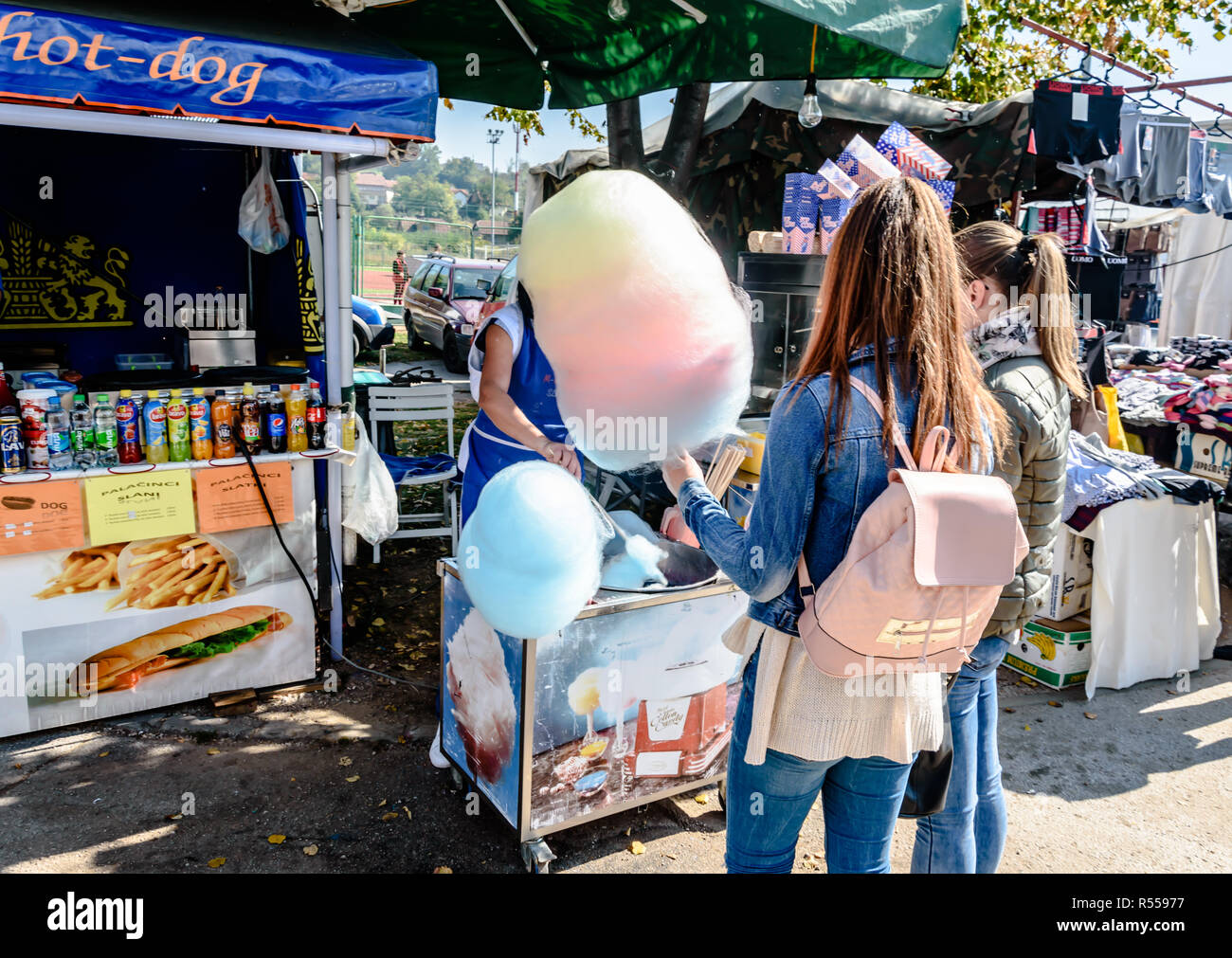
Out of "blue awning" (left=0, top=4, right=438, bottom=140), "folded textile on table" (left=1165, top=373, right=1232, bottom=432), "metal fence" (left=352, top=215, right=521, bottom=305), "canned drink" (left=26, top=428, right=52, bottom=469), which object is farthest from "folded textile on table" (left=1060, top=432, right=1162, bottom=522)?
"metal fence" (left=352, top=215, right=521, bottom=305)

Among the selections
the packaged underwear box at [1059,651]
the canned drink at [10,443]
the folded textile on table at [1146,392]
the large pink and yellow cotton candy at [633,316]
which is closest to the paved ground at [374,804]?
the packaged underwear box at [1059,651]

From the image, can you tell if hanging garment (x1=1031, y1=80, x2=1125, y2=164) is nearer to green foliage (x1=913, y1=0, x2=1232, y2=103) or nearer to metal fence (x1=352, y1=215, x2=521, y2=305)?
green foliage (x1=913, y1=0, x2=1232, y2=103)

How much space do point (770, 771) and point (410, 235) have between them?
46.0 m

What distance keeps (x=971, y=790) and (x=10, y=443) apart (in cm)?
305

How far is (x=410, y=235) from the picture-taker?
44.4 m

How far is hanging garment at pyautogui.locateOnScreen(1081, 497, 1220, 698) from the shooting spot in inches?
153

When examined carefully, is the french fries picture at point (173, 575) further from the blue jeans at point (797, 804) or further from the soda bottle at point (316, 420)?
the blue jeans at point (797, 804)

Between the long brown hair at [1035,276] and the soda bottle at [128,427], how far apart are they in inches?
106

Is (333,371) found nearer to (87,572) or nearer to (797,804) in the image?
(87,572)

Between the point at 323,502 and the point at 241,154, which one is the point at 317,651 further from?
the point at 241,154

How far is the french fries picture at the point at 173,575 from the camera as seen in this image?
3096 mm

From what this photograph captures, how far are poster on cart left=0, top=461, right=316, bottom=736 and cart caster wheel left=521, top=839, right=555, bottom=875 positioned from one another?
1.46m
